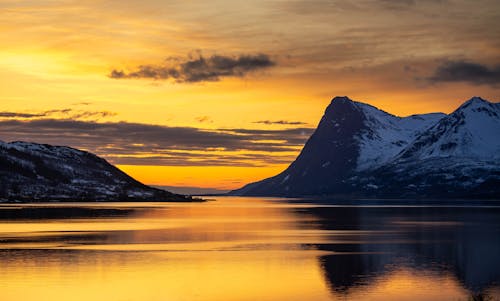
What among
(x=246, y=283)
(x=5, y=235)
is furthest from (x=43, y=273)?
(x=5, y=235)

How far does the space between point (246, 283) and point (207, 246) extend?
165ft

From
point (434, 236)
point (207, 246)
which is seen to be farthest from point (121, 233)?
point (434, 236)

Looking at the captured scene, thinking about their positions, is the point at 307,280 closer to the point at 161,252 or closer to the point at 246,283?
the point at 246,283

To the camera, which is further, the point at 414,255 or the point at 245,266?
the point at 414,255

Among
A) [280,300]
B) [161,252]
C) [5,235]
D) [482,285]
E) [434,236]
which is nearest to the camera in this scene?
[280,300]

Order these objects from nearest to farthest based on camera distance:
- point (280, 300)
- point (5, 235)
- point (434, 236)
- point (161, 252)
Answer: point (280, 300)
point (161, 252)
point (5, 235)
point (434, 236)

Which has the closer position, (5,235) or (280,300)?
(280,300)

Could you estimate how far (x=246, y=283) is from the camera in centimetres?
8631

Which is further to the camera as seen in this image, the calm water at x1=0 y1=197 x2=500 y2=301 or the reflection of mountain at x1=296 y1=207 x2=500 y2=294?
the reflection of mountain at x1=296 y1=207 x2=500 y2=294

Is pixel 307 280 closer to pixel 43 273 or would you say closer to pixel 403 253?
pixel 43 273

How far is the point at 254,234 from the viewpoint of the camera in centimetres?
17150

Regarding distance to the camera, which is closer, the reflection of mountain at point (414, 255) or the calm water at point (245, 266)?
the calm water at point (245, 266)

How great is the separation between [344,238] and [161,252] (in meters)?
50.1

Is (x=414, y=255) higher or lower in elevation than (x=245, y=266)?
lower
